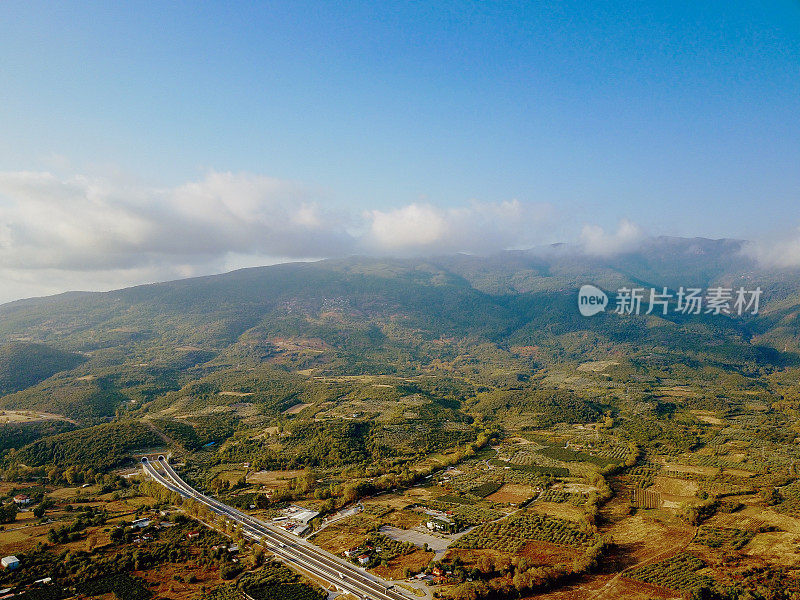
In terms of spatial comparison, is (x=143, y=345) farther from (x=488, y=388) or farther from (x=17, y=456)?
(x=488, y=388)

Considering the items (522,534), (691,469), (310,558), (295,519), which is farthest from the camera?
(691,469)

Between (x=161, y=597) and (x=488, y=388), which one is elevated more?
(x=161, y=597)

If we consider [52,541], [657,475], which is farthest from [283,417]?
[657,475]

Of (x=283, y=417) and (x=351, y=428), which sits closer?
(x=351, y=428)

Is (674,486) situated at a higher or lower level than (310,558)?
lower

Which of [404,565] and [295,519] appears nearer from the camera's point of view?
[404,565]

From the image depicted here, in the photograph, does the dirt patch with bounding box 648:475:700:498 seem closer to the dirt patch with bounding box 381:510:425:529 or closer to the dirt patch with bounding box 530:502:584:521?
the dirt patch with bounding box 530:502:584:521

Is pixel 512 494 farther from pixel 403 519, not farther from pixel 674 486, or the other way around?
pixel 674 486

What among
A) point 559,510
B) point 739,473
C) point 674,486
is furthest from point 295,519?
point 739,473

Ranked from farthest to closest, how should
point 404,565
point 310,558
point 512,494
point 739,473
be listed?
point 739,473 → point 512,494 → point 310,558 → point 404,565
